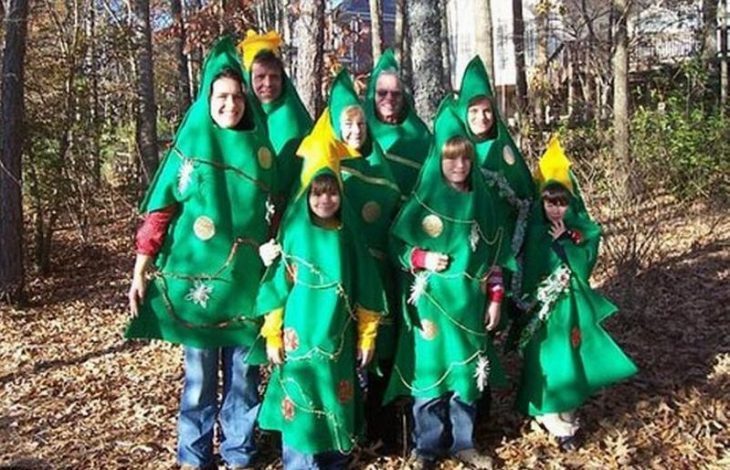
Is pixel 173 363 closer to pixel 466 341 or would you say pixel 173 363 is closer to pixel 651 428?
pixel 466 341

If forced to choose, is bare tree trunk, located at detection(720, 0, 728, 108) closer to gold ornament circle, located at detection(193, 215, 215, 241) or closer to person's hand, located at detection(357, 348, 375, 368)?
person's hand, located at detection(357, 348, 375, 368)

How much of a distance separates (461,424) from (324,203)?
1.32 meters

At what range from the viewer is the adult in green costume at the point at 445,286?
3705mm

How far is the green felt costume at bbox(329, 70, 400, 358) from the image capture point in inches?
151

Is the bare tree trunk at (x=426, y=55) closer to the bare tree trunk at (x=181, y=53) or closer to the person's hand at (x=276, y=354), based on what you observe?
the person's hand at (x=276, y=354)

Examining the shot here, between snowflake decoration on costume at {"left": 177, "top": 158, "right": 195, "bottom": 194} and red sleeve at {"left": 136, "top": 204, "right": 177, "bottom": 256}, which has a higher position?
snowflake decoration on costume at {"left": 177, "top": 158, "right": 195, "bottom": 194}

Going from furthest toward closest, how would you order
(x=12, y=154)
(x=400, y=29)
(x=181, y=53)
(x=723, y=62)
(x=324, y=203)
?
1. (x=181, y=53)
2. (x=400, y=29)
3. (x=723, y=62)
4. (x=12, y=154)
5. (x=324, y=203)

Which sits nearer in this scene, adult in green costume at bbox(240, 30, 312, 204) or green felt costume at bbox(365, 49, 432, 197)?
adult in green costume at bbox(240, 30, 312, 204)

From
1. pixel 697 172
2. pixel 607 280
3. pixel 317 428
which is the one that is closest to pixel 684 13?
pixel 697 172

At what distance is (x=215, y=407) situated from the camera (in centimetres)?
389

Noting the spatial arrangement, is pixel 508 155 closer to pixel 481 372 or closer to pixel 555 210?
pixel 555 210

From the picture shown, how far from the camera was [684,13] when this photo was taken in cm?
1572

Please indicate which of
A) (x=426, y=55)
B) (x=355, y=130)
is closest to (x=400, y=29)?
(x=426, y=55)

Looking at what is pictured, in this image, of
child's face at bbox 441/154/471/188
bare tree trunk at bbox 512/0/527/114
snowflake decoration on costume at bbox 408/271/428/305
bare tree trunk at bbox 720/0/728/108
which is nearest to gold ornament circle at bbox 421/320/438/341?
snowflake decoration on costume at bbox 408/271/428/305
